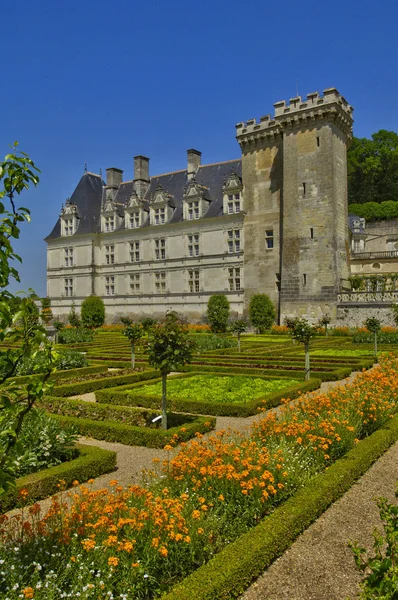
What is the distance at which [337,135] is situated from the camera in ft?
109

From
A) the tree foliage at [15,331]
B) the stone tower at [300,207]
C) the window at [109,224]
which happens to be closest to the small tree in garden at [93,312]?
the window at [109,224]

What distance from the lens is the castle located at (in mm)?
32375

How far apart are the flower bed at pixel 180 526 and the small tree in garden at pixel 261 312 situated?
1006 inches

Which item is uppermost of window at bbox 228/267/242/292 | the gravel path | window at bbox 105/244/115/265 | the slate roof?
the slate roof

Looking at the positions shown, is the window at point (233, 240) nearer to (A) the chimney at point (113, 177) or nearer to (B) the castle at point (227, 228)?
(B) the castle at point (227, 228)

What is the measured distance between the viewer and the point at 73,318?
131 feet

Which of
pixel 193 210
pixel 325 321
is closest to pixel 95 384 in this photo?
pixel 325 321

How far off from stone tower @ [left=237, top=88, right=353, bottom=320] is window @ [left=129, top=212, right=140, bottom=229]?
10.4 meters

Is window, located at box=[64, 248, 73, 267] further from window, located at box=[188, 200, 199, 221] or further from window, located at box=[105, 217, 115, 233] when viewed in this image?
window, located at box=[188, 200, 199, 221]

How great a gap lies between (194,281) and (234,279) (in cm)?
358

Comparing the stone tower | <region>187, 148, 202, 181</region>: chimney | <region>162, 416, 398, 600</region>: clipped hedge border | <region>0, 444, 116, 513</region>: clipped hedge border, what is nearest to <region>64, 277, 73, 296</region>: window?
<region>187, 148, 202, 181</region>: chimney

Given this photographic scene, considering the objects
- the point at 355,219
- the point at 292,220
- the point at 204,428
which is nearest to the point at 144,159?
the point at 292,220

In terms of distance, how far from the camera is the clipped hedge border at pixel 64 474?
6.10 meters

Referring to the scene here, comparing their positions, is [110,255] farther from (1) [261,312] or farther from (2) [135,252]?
(1) [261,312]
